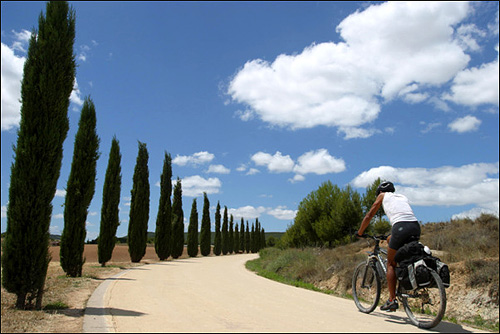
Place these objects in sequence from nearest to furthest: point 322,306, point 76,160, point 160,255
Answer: point 322,306 < point 76,160 < point 160,255

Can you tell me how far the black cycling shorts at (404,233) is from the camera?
501 centimetres

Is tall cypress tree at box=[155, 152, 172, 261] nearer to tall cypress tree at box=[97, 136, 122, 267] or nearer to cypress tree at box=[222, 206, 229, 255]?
tall cypress tree at box=[97, 136, 122, 267]

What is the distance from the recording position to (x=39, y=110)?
6.71 metres

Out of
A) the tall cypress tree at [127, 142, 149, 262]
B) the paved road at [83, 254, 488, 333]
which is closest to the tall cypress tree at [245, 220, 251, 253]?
the tall cypress tree at [127, 142, 149, 262]

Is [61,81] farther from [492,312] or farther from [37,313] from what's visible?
[492,312]

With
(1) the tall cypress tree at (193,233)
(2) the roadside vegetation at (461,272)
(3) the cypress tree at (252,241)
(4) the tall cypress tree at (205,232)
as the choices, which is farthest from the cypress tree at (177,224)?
(3) the cypress tree at (252,241)

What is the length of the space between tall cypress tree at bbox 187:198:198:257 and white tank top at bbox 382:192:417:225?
120ft

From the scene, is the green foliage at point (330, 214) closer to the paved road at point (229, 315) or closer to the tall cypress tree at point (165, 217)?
the tall cypress tree at point (165, 217)

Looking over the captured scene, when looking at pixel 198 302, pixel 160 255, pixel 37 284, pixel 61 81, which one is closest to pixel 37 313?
pixel 37 284

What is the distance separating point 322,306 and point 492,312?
123 inches

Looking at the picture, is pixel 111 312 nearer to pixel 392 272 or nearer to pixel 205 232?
pixel 392 272

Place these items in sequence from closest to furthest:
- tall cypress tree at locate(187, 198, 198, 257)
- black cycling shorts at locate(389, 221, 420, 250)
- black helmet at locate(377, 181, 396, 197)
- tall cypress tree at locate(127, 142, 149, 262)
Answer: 1. black cycling shorts at locate(389, 221, 420, 250)
2. black helmet at locate(377, 181, 396, 197)
3. tall cypress tree at locate(127, 142, 149, 262)
4. tall cypress tree at locate(187, 198, 198, 257)

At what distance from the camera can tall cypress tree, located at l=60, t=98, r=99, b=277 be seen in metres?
12.1

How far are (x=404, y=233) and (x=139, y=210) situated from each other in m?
22.4
